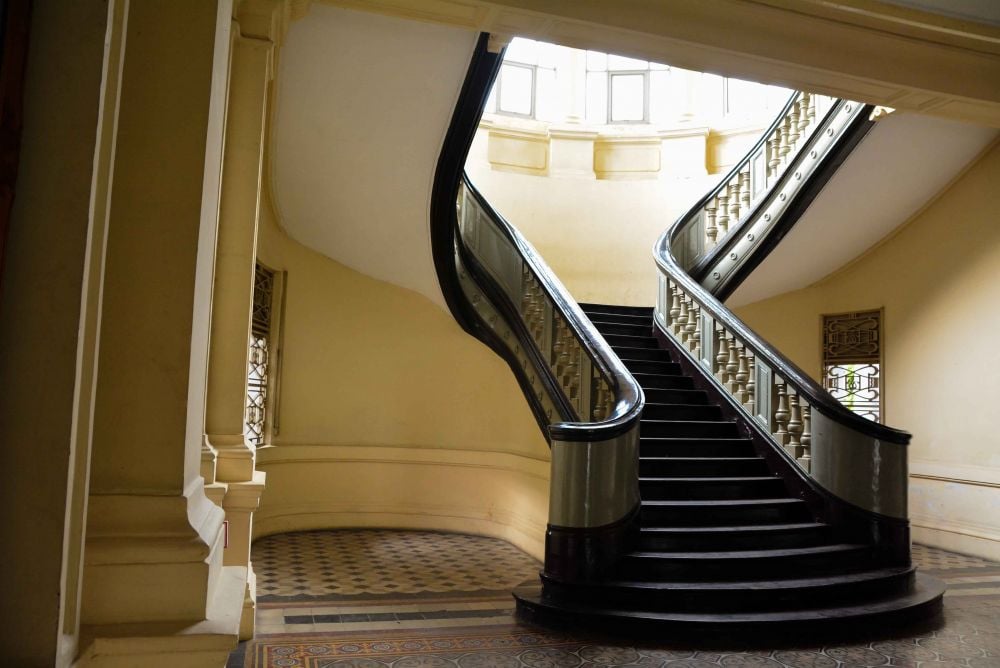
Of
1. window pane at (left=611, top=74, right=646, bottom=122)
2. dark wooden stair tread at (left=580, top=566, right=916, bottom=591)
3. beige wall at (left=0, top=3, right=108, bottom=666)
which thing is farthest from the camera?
window pane at (left=611, top=74, right=646, bottom=122)

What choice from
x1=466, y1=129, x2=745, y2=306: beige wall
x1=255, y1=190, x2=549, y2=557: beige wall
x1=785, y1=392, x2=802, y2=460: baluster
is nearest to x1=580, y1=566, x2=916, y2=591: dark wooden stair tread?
x1=785, y1=392, x2=802, y2=460: baluster

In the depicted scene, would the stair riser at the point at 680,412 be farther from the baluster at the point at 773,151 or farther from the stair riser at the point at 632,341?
the baluster at the point at 773,151

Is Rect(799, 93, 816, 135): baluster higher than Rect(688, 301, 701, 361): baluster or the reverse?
higher

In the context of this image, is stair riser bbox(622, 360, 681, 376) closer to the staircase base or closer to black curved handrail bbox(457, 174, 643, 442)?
black curved handrail bbox(457, 174, 643, 442)

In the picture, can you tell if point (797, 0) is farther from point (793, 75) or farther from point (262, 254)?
point (262, 254)

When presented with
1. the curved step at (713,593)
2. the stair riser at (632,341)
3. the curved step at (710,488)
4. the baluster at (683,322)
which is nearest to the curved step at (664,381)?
the baluster at (683,322)

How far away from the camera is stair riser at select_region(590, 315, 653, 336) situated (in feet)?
28.1

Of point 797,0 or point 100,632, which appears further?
point 797,0

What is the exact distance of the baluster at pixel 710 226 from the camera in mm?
9211

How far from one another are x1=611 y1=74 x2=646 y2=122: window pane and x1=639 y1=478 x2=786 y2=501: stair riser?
21.6 feet

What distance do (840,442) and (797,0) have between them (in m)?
3.20

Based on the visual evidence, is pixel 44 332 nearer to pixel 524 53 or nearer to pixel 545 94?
pixel 545 94

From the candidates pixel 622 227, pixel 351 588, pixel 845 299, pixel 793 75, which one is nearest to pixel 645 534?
pixel 351 588

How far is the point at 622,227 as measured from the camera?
1095 cm
